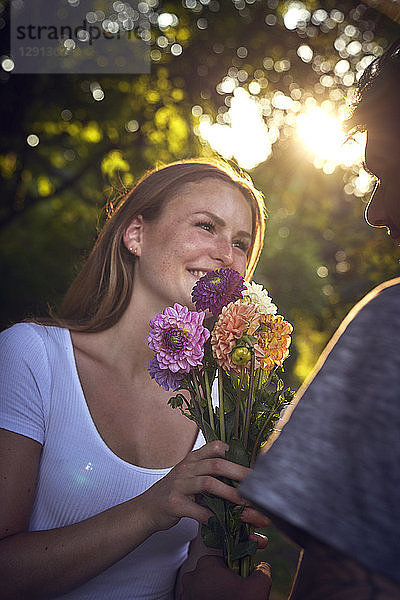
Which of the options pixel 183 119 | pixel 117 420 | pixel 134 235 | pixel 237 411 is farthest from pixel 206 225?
pixel 183 119

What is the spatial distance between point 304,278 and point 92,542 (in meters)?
6.53

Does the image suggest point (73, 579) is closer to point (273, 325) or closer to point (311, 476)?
point (273, 325)

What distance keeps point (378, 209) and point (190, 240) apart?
1093 millimetres

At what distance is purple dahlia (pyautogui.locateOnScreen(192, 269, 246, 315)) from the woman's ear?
87cm

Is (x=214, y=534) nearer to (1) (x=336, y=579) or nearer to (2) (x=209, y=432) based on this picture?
(2) (x=209, y=432)

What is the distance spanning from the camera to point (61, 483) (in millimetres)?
1756

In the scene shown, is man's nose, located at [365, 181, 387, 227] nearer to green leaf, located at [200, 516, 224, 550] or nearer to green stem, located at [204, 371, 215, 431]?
green stem, located at [204, 371, 215, 431]

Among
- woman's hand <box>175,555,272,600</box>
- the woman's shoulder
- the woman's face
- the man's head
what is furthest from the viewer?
the woman's face

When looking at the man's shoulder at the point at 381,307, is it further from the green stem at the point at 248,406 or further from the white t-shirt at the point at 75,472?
the white t-shirt at the point at 75,472

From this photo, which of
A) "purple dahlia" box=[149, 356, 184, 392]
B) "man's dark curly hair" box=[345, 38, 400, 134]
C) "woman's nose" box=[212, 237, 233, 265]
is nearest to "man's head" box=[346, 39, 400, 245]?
"man's dark curly hair" box=[345, 38, 400, 134]

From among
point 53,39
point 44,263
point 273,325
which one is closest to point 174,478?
point 273,325

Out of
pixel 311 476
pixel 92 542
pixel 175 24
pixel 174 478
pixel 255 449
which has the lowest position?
pixel 92 542

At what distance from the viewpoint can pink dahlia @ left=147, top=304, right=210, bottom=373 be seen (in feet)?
4.55

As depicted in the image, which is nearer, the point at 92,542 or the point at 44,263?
the point at 92,542
